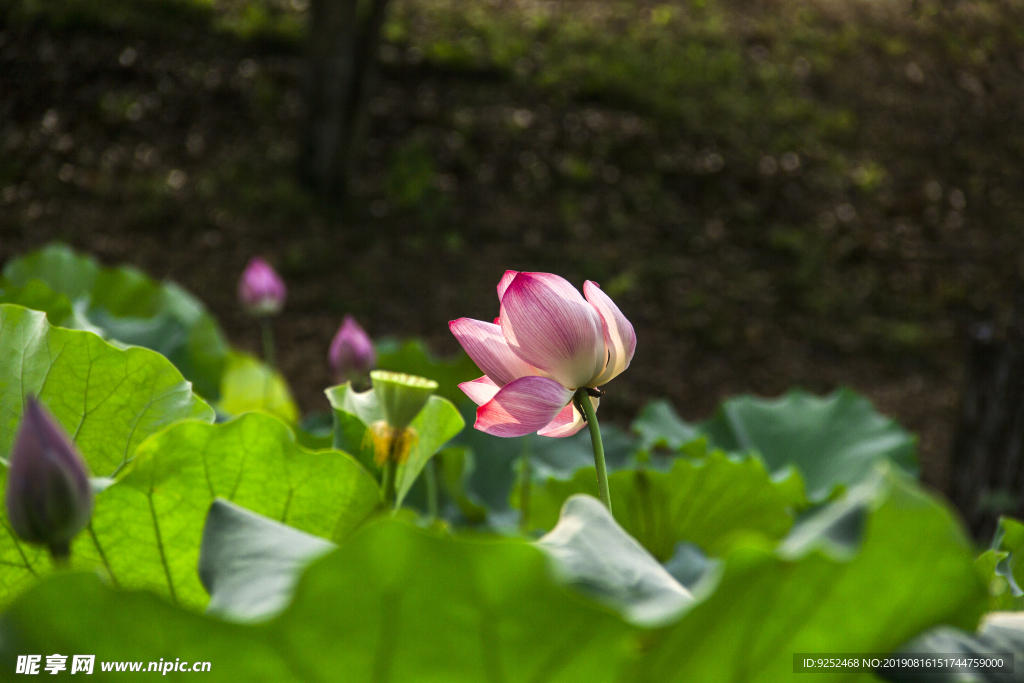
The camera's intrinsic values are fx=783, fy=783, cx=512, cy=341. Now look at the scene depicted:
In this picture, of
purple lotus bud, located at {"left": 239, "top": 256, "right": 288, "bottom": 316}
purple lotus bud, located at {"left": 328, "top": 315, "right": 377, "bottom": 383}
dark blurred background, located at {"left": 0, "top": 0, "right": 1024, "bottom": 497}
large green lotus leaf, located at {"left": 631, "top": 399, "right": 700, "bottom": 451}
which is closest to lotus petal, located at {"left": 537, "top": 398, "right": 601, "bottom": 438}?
purple lotus bud, located at {"left": 328, "top": 315, "right": 377, "bottom": 383}

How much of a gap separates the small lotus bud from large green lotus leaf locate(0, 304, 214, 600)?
111mm

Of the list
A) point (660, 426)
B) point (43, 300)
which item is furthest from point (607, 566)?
point (660, 426)

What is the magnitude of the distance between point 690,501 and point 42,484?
0.66 meters

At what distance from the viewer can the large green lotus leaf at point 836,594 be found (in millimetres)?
236

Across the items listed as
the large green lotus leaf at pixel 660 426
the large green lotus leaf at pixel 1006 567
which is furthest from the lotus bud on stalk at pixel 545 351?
the large green lotus leaf at pixel 660 426

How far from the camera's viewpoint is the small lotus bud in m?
0.46

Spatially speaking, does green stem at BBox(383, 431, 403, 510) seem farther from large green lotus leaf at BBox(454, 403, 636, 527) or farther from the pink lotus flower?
large green lotus leaf at BBox(454, 403, 636, 527)

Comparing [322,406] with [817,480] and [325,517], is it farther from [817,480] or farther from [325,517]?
[325,517]

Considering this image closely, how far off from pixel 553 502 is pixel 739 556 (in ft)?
1.90

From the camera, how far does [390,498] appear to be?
488 mm

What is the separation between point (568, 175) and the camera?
4.00 metres

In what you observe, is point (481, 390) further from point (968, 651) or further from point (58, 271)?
point (58, 271)

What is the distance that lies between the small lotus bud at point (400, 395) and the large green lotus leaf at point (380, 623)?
0.74ft

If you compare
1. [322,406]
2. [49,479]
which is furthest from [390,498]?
[322,406]
